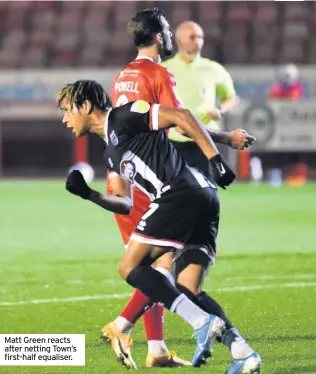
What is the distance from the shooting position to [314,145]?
22453 mm

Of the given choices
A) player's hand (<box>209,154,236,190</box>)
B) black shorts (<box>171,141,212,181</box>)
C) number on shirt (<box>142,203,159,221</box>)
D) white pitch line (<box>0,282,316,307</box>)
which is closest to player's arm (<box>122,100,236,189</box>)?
player's hand (<box>209,154,236,190</box>)

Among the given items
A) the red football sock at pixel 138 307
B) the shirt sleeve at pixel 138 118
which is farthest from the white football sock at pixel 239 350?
the shirt sleeve at pixel 138 118

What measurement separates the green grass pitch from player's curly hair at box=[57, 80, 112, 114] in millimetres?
1257

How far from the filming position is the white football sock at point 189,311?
5324mm

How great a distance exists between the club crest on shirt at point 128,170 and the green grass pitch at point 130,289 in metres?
0.94

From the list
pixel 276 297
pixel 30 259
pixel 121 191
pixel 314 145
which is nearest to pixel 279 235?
pixel 30 259

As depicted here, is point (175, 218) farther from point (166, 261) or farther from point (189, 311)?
point (166, 261)

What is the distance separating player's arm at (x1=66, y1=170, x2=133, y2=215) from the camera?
5598 millimetres

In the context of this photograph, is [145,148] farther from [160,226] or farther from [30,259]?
[30,259]

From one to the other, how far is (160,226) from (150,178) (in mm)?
229

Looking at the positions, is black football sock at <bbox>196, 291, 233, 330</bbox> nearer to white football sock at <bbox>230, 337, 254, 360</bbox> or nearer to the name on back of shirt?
white football sock at <bbox>230, 337, 254, 360</bbox>

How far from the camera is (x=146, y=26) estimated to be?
6.34 meters

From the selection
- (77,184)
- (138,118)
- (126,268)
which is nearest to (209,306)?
(126,268)

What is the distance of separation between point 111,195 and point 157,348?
0.82 metres
